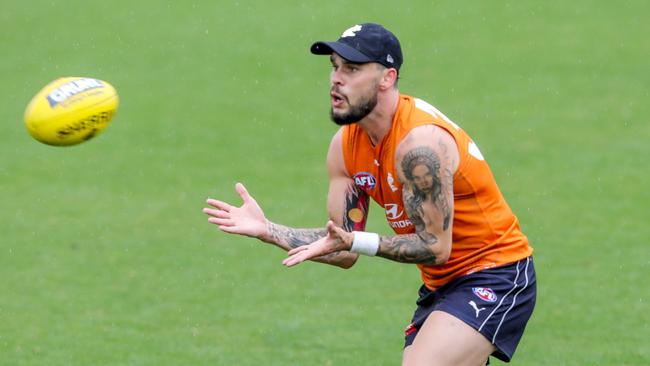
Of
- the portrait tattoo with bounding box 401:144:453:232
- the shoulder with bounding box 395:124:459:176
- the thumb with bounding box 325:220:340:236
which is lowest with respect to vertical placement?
the thumb with bounding box 325:220:340:236

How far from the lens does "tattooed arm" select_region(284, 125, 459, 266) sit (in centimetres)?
699

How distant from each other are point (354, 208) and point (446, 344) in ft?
4.02

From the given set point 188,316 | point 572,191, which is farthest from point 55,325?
point 572,191

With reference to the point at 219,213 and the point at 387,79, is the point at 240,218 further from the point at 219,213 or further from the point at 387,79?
the point at 387,79

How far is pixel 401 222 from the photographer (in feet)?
24.7

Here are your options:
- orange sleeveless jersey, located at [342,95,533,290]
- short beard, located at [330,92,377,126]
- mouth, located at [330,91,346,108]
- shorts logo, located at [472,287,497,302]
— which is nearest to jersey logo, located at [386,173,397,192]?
orange sleeveless jersey, located at [342,95,533,290]

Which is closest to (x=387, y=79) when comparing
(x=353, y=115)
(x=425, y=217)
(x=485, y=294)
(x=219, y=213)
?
(x=353, y=115)

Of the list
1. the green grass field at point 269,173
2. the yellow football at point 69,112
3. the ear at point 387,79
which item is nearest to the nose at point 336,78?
the ear at point 387,79

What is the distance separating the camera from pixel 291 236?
7.67 m

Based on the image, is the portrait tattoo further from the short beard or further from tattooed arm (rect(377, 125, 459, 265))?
the short beard

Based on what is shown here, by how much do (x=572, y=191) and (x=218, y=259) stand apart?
189 inches

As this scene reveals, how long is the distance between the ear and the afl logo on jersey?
56 cm

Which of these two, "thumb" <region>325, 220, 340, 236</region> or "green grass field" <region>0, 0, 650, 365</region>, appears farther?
"green grass field" <region>0, 0, 650, 365</region>

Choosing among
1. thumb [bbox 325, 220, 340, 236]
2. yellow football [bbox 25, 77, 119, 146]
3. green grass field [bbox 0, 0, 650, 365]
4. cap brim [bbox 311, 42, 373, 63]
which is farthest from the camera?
green grass field [bbox 0, 0, 650, 365]
